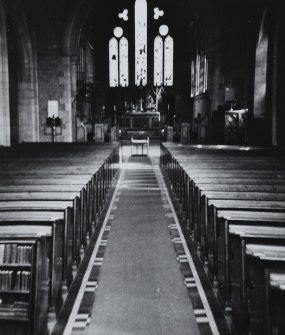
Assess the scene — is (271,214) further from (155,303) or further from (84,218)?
(84,218)

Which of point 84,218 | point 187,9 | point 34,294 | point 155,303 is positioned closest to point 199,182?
point 84,218

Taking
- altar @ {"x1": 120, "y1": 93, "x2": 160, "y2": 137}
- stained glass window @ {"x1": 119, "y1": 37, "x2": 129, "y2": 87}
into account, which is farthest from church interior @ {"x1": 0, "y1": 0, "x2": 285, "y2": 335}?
stained glass window @ {"x1": 119, "y1": 37, "x2": 129, "y2": 87}

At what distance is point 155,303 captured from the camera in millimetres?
3010

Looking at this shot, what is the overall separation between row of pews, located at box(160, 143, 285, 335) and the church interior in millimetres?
11

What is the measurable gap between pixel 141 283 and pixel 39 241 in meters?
1.34

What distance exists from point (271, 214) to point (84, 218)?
1996mm

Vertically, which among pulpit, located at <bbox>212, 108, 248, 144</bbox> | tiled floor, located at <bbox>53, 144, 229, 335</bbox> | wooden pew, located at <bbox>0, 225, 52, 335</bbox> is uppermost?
pulpit, located at <bbox>212, 108, 248, 144</bbox>

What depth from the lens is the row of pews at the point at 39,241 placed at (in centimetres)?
225

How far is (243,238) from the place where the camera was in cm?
232

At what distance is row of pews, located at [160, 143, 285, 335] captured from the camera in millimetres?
2002

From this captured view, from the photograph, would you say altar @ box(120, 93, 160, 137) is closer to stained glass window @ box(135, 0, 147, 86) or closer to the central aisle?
stained glass window @ box(135, 0, 147, 86)

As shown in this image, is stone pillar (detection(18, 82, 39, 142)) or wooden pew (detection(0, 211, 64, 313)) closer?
wooden pew (detection(0, 211, 64, 313))

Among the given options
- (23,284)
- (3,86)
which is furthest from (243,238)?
(3,86)

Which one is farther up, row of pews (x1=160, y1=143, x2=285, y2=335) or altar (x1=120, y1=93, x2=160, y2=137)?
altar (x1=120, y1=93, x2=160, y2=137)
